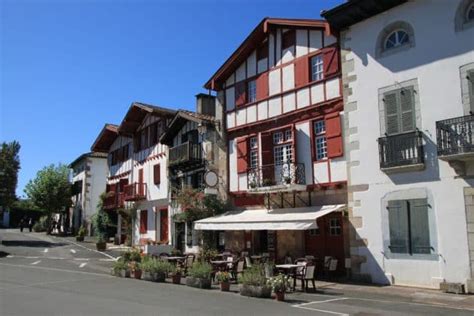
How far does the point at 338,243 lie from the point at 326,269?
103 cm

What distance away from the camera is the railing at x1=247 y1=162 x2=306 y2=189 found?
57.6ft

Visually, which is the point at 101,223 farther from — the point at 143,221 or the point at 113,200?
the point at 143,221

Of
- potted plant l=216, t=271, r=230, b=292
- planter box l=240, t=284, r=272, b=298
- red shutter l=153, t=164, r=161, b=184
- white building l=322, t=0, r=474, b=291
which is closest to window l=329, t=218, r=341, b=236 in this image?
white building l=322, t=0, r=474, b=291

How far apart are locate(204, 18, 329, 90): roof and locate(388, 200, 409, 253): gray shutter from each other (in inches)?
248

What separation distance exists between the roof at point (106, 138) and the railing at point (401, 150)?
22.7 m

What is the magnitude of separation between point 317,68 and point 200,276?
8.34 metres

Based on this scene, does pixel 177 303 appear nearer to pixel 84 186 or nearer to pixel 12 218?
pixel 84 186

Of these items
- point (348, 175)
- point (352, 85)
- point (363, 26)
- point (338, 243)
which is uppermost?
point (363, 26)

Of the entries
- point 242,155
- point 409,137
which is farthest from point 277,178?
point 409,137

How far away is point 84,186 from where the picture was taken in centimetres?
4234

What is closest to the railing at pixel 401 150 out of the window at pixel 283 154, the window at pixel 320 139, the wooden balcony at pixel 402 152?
the wooden balcony at pixel 402 152

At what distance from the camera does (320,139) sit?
1731 cm

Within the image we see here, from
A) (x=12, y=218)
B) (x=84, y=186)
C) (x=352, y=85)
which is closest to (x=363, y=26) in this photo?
(x=352, y=85)

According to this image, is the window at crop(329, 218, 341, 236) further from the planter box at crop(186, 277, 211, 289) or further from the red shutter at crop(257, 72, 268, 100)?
the red shutter at crop(257, 72, 268, 100)
